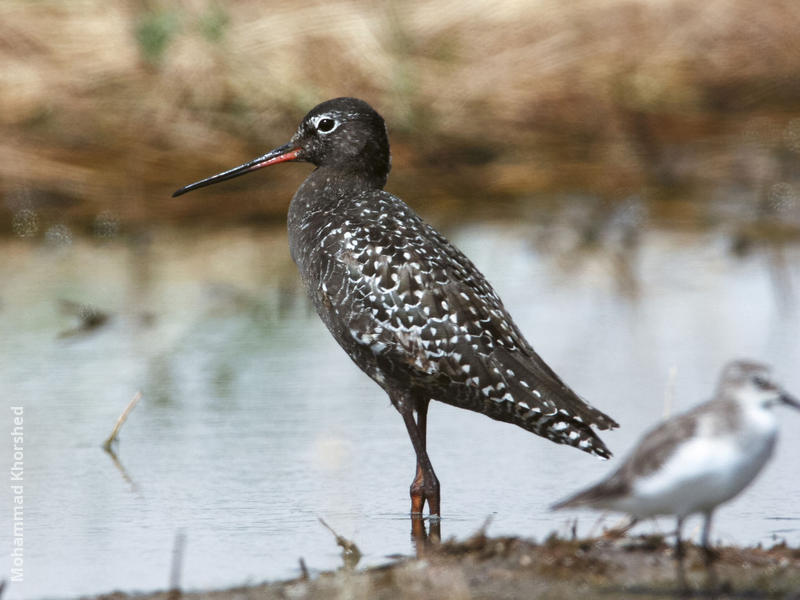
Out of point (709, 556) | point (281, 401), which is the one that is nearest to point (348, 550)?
point (709, 556)

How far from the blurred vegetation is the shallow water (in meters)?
1.59

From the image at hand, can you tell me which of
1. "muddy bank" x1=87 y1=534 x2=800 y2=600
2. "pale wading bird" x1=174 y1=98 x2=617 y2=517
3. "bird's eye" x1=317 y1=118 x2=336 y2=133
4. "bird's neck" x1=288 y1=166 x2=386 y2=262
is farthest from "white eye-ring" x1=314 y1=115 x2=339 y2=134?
"muddy bank" x1=87 y1=534 x2=800 y2=600

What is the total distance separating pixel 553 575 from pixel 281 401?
3.09m

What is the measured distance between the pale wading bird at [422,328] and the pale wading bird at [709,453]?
49.6 inches

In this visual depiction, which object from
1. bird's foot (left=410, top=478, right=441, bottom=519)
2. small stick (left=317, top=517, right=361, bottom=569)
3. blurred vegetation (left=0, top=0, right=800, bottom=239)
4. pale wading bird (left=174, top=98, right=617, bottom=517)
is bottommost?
small stick (left=317, top=517, right=361, bottom=569)

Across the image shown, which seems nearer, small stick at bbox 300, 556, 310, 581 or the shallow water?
small stick at bbox 300, 556, 310, 581

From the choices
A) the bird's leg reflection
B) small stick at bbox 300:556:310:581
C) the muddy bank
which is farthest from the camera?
the bird's leg reflection

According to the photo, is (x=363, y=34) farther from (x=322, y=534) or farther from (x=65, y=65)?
(x=322, y=534)

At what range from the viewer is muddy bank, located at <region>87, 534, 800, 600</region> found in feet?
13.7

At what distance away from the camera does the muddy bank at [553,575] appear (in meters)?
4.16

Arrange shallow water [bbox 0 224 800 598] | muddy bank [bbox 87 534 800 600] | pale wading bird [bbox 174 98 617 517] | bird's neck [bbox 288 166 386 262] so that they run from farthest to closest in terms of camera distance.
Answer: bird's neck [bbox 288 166 386 262] → pale wading bird [bbox 174 98 617 517] → shallow water [bbox 0 224 800 598] → muddy bank [bbox 87 534 800 600]

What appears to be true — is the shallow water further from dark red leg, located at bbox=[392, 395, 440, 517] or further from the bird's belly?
the bird's belly

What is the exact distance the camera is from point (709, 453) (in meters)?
3.86

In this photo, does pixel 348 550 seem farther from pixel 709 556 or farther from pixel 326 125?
pixel 326 125
